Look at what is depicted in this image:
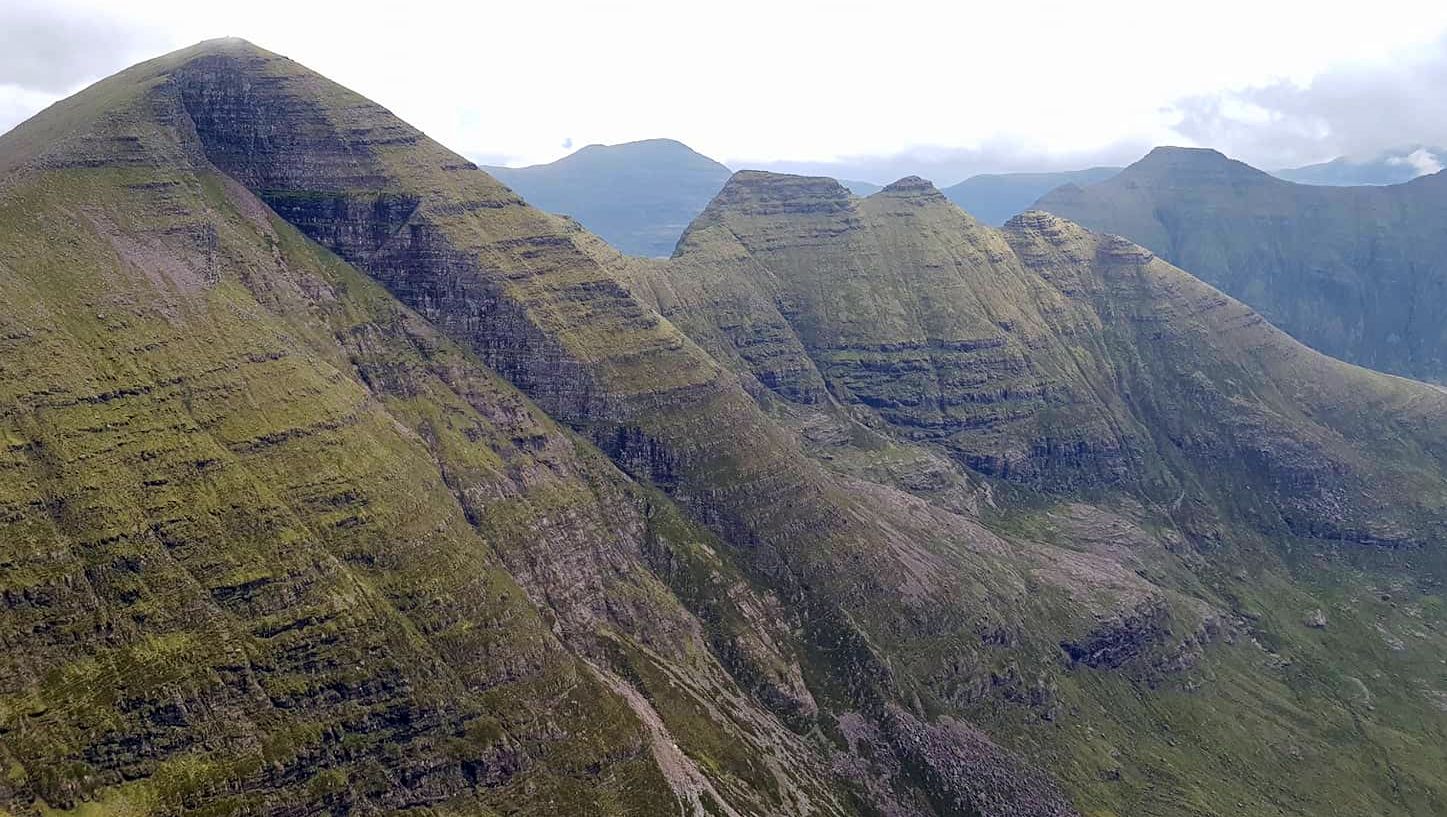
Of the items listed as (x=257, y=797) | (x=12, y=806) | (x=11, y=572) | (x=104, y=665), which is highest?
(x=11, y=572)

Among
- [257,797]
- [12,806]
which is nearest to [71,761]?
[12,806]

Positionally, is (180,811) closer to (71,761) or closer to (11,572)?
(71,761)

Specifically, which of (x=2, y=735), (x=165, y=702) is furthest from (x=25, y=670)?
(x=165, y=702)

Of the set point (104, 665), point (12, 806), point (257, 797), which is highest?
point (104, 665)

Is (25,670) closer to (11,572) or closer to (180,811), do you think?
(11,572)

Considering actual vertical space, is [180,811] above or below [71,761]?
below

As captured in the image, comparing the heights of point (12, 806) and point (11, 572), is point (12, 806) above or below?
below

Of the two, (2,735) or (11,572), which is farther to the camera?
(11,572)

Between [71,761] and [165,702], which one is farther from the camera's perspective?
[165,702]

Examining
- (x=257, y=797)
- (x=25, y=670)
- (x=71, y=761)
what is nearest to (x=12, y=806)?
(x=71, y=761)
